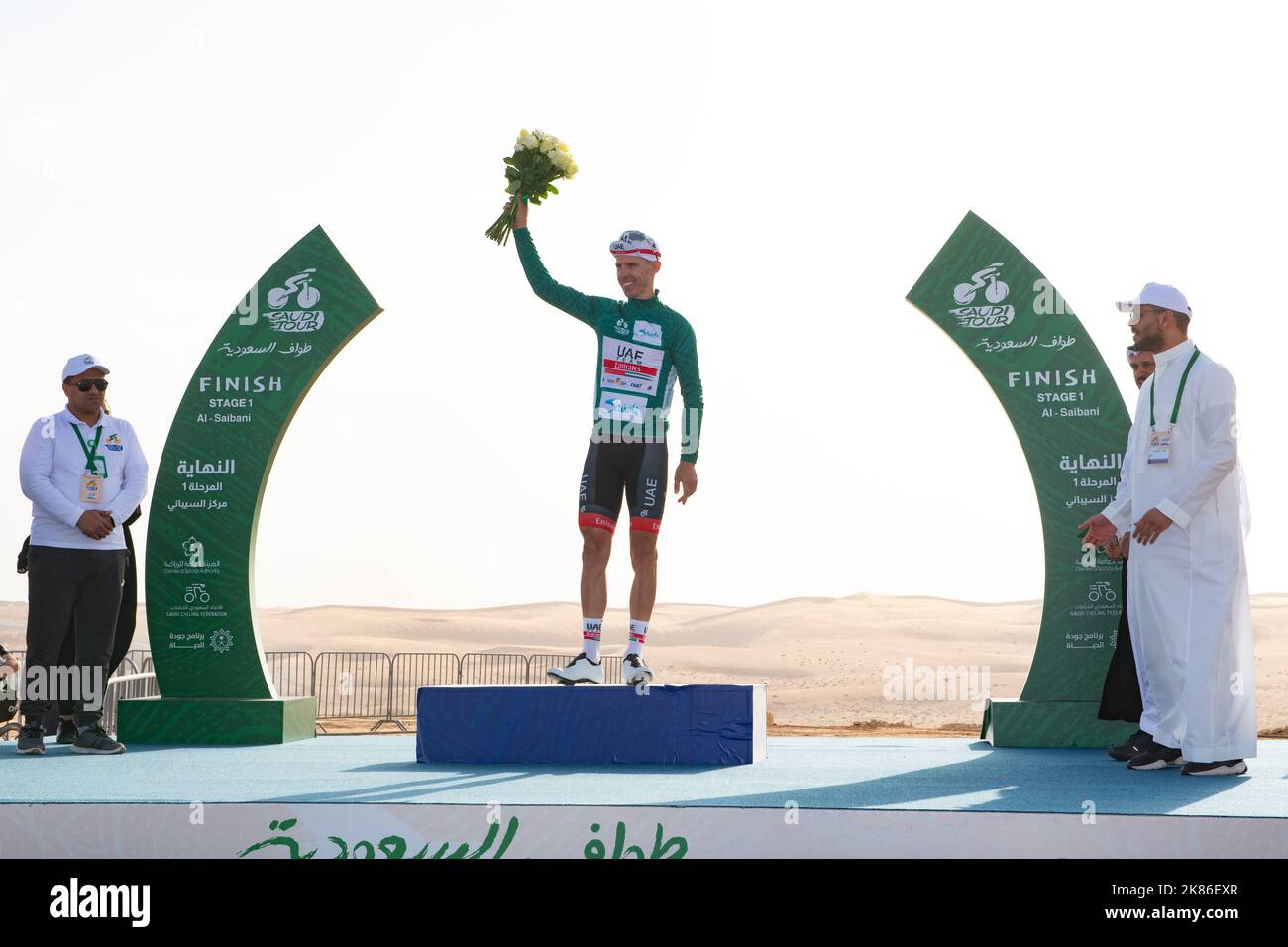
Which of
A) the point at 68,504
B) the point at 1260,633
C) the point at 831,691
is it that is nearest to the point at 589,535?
the point at 68,504

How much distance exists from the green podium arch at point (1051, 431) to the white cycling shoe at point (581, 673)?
2.85 metres

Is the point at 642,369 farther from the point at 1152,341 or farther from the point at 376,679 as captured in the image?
the point at 376,679

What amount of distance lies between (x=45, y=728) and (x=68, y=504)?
2116 millimetres

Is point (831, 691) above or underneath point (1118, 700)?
underneath

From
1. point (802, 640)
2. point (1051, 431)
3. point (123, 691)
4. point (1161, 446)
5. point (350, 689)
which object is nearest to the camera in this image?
→ point (1161, 446)

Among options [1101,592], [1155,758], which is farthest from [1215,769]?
[1101,592]

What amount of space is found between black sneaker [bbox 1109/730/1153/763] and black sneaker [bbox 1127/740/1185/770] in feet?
0.42

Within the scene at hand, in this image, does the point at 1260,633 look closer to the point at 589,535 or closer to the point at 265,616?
the point at 265,616

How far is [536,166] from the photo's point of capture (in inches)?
266

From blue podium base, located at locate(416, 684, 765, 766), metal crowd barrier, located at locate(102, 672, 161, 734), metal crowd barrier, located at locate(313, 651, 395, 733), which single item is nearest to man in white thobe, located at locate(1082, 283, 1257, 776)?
blue podium base, located at locate(416, 684, 765, 766)

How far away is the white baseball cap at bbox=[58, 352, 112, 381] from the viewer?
6840 millimetres

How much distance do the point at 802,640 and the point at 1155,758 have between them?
44.4 meters

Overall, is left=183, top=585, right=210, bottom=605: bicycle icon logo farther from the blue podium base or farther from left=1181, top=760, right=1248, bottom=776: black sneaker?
left=1181, top=760, right=1248, bottom=776: black sneaker
